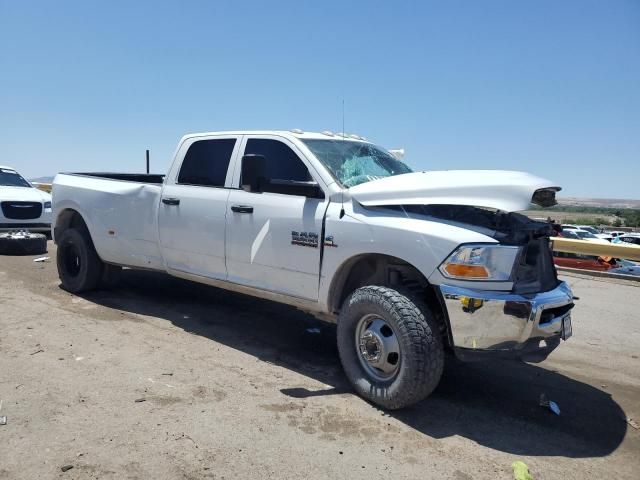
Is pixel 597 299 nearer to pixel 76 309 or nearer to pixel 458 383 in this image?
pixel 458 383

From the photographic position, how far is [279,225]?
4559 millimetres

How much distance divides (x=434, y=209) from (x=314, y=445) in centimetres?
182

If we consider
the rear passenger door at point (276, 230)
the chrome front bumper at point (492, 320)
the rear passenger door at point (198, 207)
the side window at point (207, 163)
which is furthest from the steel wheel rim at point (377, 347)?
the side window at point (207, 163)

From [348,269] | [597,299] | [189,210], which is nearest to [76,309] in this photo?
[189,210]

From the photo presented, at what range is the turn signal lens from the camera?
351 cm

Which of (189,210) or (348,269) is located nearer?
(348,269)

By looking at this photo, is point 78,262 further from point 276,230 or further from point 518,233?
point 518,233

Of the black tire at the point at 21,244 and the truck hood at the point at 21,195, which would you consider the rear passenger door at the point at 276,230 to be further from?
the truck hood at the point at 21,195

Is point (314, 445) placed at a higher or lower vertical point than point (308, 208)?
lower

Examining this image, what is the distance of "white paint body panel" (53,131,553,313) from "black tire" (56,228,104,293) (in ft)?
0.78

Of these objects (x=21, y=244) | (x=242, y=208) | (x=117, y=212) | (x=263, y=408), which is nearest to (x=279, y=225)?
(x=242, y=208)

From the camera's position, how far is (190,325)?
568cm

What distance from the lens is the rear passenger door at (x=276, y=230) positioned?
14.4ft

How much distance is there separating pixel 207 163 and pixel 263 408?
2.71 metres
